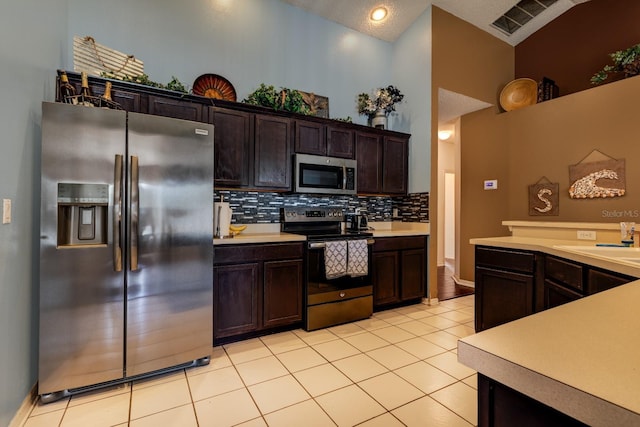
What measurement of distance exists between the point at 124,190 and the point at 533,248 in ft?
9.74

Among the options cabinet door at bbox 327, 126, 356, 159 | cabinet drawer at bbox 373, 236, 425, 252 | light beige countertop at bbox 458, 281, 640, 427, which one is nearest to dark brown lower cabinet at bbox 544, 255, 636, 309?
light beige countertop at bbox 458, 281, 640, 427

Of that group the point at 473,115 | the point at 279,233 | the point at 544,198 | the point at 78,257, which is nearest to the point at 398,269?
the point at 279,233

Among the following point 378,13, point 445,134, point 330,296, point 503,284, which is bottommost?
point 330,296

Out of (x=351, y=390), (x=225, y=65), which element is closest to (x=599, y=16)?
(x=225, y=65)

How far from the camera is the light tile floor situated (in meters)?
1.67

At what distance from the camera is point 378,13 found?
12.6 ft

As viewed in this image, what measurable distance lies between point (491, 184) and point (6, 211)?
199 inches

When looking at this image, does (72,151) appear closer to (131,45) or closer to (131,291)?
(131,291)

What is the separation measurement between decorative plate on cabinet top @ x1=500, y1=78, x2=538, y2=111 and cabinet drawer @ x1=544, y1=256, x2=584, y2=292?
2.96 meters

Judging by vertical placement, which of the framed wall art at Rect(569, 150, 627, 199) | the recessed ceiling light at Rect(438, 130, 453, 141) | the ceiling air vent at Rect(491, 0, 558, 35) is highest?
the ceiling air vent at Rect(491, 0, 558, 35)

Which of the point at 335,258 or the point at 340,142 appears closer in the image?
the point at 335,258

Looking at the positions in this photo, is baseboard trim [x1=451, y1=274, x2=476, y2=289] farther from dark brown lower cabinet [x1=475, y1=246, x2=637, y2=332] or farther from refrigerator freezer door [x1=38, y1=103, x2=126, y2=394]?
refrigerator freezer door [x1=38, y1=103, x2=126, y2=394]

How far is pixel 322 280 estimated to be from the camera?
2938mm

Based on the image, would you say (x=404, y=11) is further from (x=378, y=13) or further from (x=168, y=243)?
(x=168, y=243)
